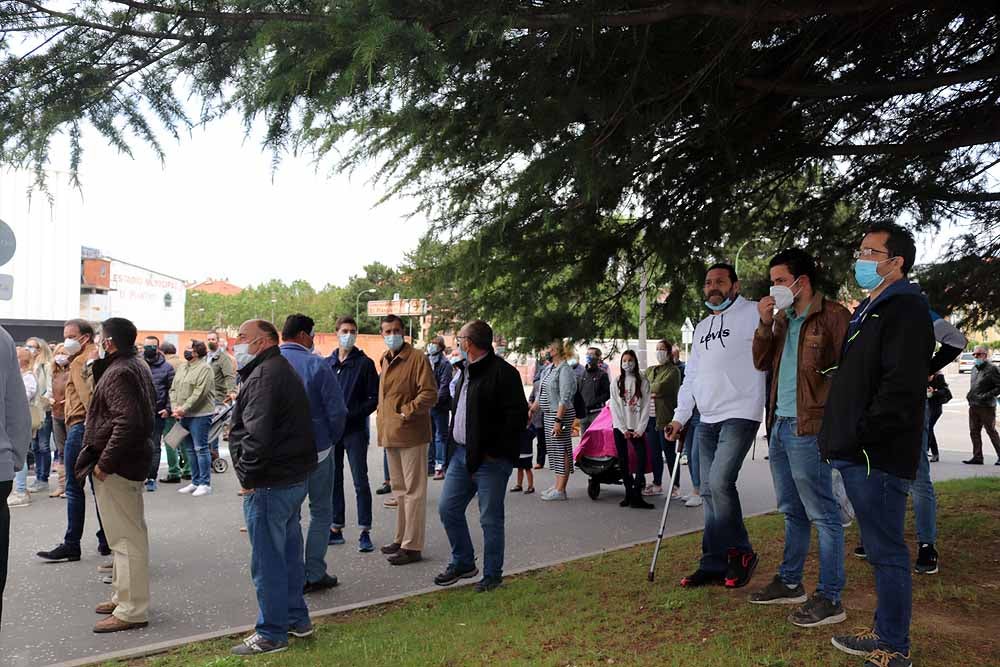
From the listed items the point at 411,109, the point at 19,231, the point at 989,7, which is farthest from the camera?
the point at 19,231

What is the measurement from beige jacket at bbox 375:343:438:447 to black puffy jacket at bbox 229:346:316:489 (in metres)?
2.21

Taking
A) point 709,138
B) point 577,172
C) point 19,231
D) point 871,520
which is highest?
point 19,231

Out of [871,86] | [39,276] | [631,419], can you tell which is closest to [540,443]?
[631,419]

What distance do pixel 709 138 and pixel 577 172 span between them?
5.45ft

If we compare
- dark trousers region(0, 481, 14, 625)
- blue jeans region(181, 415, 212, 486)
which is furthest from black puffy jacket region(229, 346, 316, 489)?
blue jeans region(181, 415, 212, 486)

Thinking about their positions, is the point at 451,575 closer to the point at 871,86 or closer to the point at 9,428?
the point at 9,428

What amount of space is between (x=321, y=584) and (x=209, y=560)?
1.47 meters

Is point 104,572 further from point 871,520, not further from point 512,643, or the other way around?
point 871,520

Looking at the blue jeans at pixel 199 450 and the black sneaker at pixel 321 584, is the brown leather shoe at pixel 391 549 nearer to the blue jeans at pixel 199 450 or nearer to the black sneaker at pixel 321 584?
the black sneaker at pixel 321 584

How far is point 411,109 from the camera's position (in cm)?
447

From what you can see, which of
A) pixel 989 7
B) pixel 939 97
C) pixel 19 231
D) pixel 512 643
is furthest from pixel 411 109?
pixel 19 231

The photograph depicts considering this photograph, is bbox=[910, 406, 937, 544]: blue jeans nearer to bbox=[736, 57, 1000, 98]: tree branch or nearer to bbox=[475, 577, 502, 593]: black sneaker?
bbox=[736, 57, 1000, 98]: tree branch

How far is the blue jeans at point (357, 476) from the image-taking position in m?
7.50

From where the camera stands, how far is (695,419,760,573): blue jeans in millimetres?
5285
